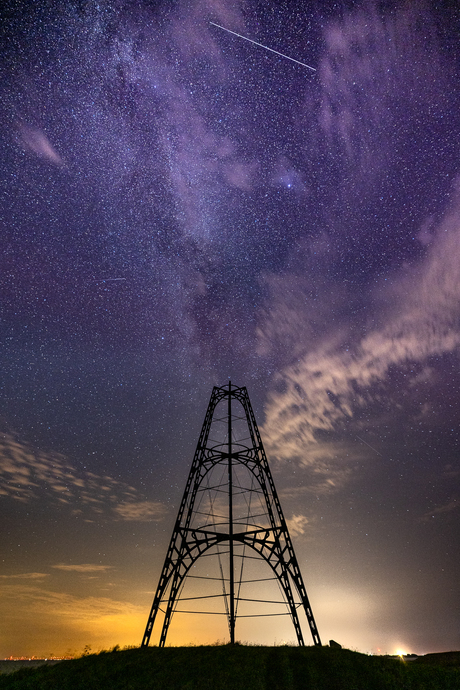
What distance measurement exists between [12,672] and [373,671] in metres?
13.8

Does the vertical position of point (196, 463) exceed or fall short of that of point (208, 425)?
it falls short

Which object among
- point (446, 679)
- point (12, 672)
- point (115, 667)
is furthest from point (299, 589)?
point (12, 672)

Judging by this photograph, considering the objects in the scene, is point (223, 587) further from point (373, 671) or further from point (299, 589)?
point (373, 671)

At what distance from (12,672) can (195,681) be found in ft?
28.9

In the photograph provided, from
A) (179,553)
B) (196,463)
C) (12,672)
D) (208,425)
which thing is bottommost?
(12,672)

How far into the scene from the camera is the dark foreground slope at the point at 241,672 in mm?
12461

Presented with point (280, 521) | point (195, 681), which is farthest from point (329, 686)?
point (280, 521)

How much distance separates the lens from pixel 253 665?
44.6 ft

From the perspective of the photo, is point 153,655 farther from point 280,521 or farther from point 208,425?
point 208,425

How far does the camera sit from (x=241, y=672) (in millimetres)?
13055

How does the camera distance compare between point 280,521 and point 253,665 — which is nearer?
point 253,665

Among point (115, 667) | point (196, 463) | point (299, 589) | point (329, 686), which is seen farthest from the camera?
point (196, 463)

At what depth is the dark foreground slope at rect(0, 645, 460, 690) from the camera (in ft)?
40.9

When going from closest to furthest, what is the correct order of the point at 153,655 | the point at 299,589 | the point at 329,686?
the point at 329,686
the point at 153,655
the point at 299,589
